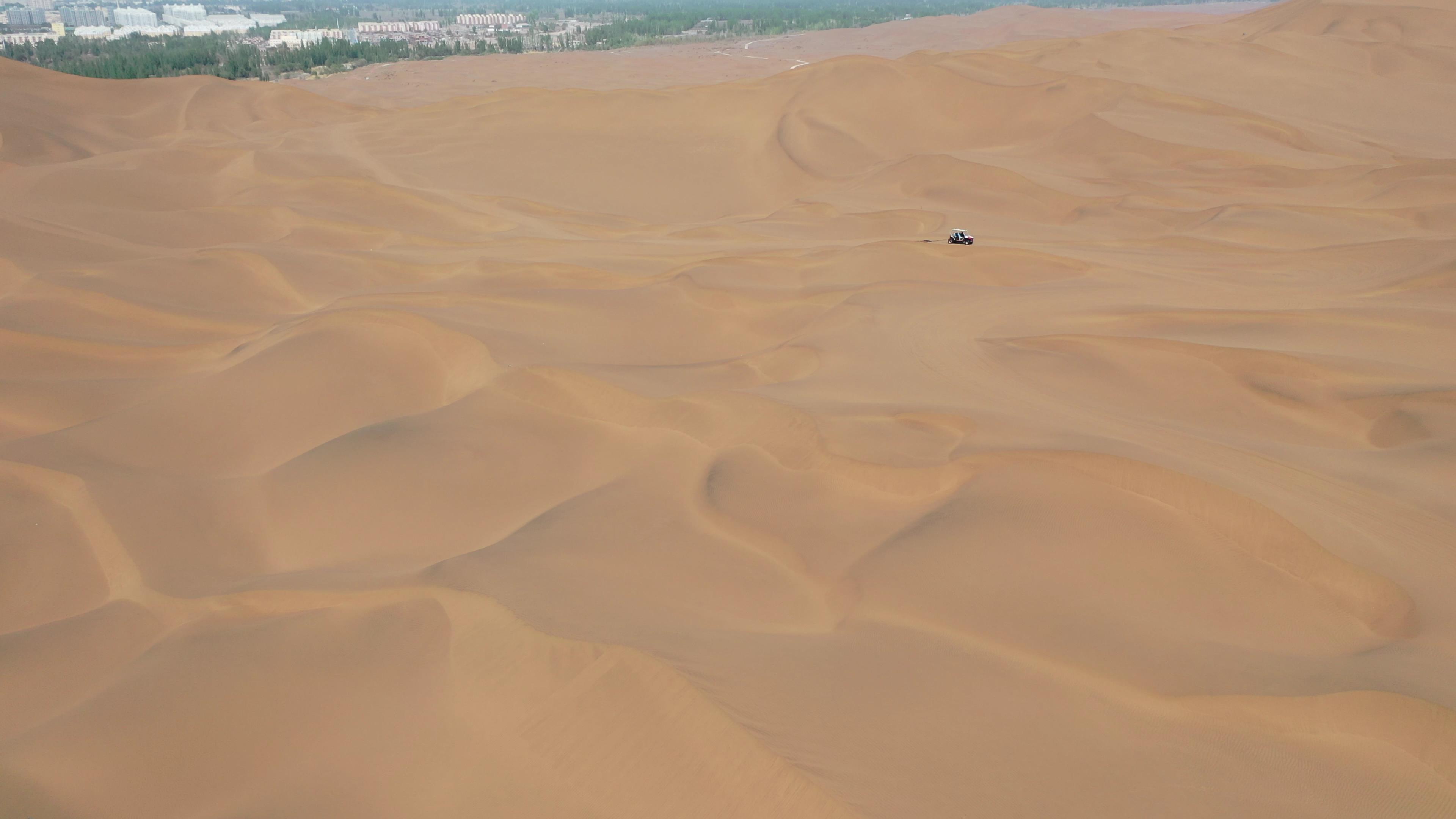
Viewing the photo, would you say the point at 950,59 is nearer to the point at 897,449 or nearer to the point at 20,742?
the point at 897,449

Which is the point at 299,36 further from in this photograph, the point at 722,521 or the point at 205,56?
the point at 722,521

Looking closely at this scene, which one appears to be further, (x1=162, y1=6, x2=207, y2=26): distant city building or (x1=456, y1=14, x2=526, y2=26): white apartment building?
(x1=456, y1=14, x2=526, y2=26): white apartment building

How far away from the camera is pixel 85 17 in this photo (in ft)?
447

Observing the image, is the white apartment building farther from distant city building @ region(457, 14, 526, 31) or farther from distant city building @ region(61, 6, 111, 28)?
distant city building @ region(61, 6, 111, 28)

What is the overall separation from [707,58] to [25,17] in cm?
12233

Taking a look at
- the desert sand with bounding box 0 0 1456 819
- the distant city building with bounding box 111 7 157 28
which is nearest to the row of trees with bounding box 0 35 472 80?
the distant city building with bounding box 111 7 157 28

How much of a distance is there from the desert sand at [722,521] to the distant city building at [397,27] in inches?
4625

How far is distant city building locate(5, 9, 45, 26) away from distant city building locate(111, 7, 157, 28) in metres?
8.43

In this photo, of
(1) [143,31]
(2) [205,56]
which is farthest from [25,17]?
(2) [205,56]

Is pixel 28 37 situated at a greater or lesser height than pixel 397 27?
lesser

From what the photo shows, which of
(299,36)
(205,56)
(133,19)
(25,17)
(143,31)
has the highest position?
(25,17)

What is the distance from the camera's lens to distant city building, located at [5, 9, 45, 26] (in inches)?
4918

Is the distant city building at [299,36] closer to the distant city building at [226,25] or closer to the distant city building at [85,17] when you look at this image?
the distant city building at [226,25]

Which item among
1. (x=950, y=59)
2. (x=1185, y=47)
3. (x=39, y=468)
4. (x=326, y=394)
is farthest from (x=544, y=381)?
(x=1185, y=47)
